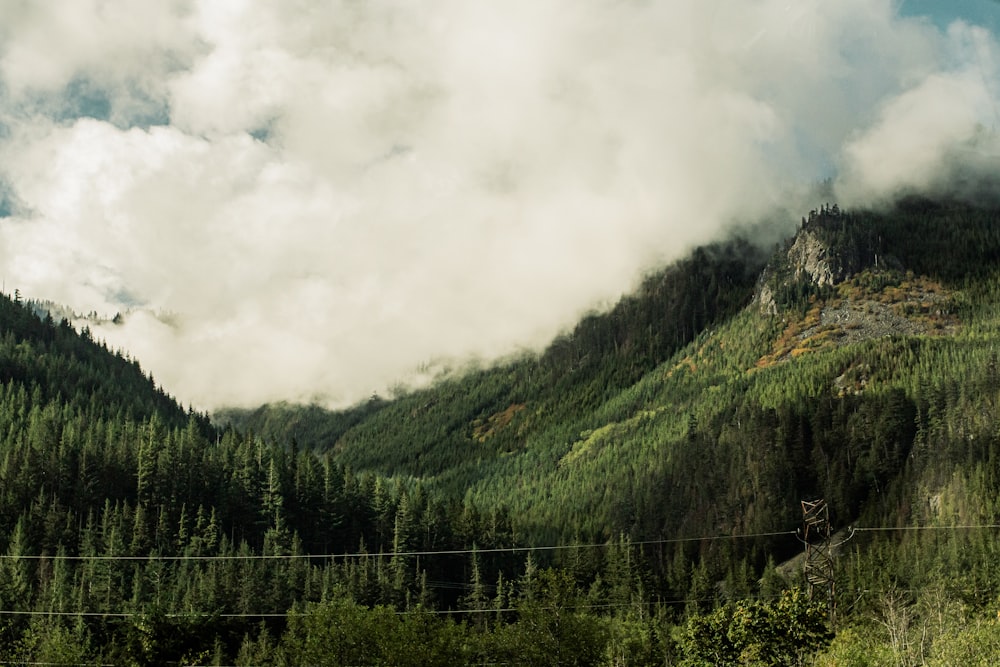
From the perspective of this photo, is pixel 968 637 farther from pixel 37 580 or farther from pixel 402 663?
pixel 37 580

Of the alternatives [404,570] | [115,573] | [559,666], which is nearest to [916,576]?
[404,570]

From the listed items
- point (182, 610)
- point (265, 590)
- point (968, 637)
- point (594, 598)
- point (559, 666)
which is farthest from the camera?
point (594, 598)

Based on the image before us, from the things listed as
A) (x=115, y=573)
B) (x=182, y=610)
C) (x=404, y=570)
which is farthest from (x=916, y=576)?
(x=115, y=573)

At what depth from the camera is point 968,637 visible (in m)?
78.1

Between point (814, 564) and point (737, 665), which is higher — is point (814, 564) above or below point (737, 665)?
above

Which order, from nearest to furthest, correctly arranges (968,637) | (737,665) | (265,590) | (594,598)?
(968,637) < (737,665) < (265,590) < (594,598)

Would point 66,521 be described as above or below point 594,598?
above

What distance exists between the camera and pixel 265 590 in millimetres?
167625

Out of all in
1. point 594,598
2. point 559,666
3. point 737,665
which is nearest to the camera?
point 737,665

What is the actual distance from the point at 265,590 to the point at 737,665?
328 ft

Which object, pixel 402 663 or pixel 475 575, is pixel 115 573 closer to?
pixel 475 575

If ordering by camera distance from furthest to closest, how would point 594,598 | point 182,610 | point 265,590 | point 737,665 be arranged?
point 594,598 < point 265,590 < point 182,610 < point 737,665

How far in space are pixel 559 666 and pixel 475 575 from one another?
91.3 m

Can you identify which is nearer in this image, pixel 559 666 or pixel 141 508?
pixel 559 666
